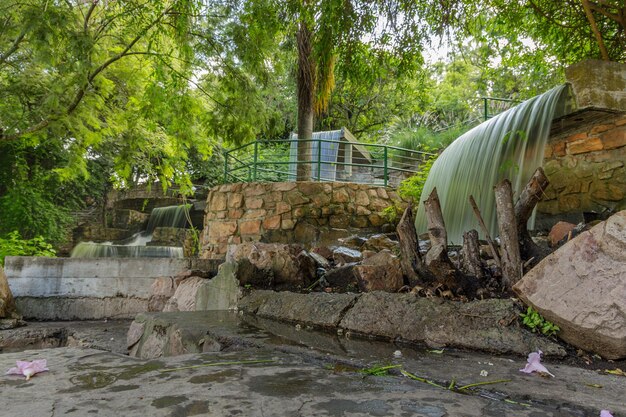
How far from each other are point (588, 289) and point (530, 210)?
100 cm

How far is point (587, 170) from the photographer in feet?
14.7

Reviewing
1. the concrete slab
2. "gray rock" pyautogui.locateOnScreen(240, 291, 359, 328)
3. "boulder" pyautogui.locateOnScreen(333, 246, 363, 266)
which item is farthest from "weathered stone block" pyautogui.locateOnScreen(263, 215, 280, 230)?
"gray rock" pyautogui.locateOnScreen(240, 291, 359, 328)

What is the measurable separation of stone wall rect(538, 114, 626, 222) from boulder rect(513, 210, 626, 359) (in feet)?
8.86

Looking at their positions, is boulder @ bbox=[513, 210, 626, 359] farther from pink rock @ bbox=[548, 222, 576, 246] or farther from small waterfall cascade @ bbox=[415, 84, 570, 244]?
small waterfall cascade @ bbox=[415, 84, 570, 244]

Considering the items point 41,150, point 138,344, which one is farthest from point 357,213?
point 41,150

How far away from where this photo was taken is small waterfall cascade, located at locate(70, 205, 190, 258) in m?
10.0

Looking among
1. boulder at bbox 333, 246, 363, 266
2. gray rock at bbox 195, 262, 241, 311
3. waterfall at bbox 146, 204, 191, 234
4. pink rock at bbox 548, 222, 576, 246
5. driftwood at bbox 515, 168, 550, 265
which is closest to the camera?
driftwood at bbox 515, 168, 550, 265

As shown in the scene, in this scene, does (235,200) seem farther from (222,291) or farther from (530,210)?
(530,210)

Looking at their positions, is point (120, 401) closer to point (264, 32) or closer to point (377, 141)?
point (264, 32)

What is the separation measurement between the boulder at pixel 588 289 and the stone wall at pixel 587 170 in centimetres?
270

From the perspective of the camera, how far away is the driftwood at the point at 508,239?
2701 mm

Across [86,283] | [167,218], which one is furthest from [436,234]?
[167,218]

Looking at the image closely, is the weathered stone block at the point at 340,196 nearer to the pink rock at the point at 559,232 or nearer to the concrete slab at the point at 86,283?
the concrete slab at the point at 86,283

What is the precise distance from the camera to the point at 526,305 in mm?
2268
